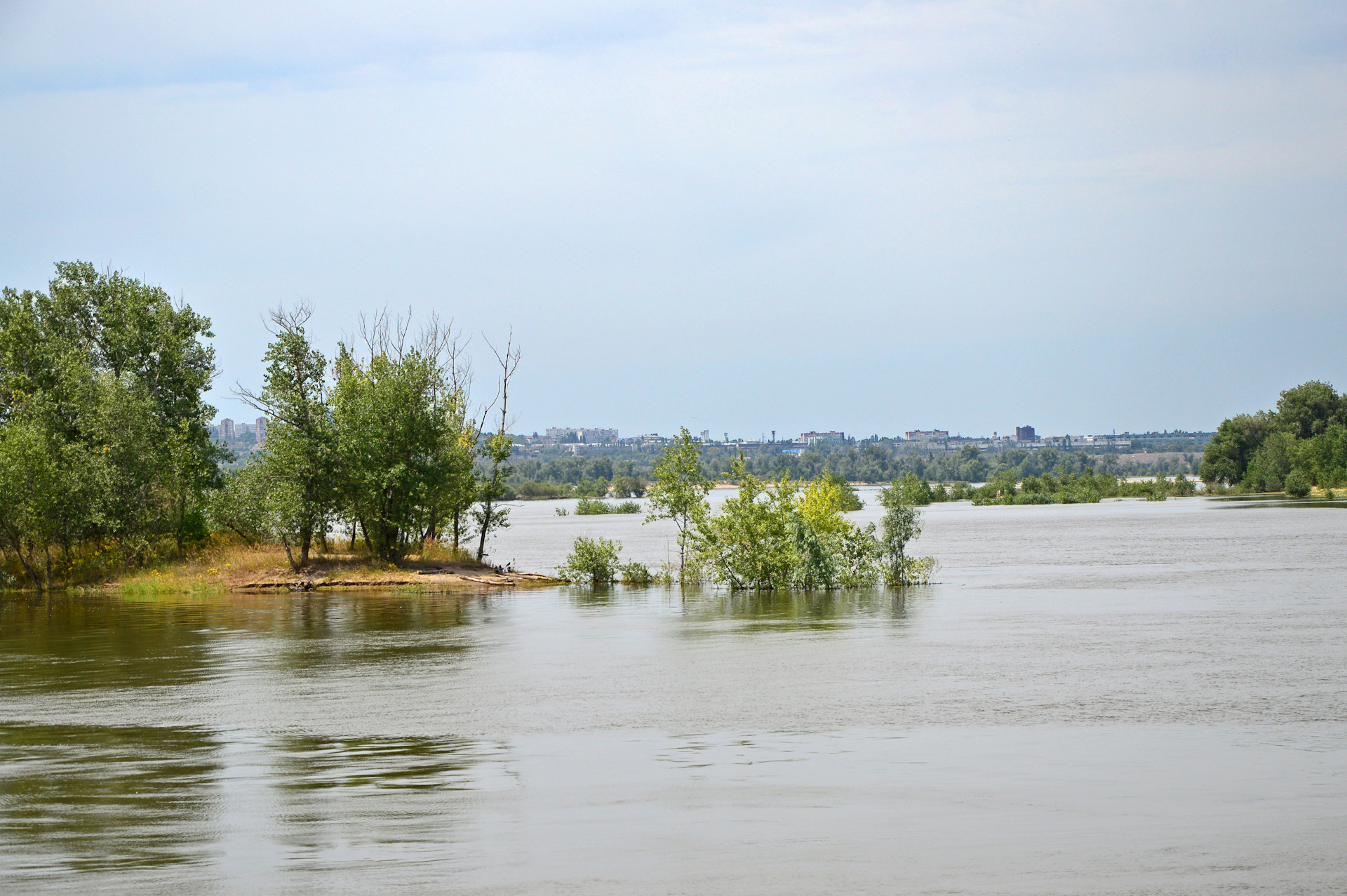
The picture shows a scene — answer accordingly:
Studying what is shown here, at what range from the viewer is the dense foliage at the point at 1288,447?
125 metres

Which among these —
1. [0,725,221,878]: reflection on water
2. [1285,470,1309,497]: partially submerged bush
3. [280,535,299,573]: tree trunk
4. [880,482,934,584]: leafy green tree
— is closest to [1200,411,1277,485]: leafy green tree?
[1285,470,1309,497]: partially submerged bush

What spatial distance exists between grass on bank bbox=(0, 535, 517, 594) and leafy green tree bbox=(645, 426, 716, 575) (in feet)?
30.2

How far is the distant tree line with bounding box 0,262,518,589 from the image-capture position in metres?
46.3

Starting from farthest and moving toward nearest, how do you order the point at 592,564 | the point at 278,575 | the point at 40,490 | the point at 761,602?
the point at 592,564, the point at 278,575, the point at 40,490, the point at 761,602

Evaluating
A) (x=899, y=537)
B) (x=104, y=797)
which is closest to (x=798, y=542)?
(x=899, y=537)

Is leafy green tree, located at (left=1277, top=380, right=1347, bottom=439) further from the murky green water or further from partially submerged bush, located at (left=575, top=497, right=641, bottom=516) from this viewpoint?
the murky green water

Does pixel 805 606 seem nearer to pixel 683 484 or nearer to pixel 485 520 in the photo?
pixel 683 484

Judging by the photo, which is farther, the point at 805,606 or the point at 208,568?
the point at 208,568

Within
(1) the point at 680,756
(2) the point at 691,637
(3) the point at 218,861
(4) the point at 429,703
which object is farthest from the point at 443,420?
(3) the point at 218,861

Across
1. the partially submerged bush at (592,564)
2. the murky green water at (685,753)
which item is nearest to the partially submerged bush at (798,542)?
the partially submerged bush at (592,564)

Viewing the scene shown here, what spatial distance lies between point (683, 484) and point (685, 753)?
31.0m

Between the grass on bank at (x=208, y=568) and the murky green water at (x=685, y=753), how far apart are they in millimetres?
12672

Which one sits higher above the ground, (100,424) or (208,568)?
(100,424)

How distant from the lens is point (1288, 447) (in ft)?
425
